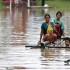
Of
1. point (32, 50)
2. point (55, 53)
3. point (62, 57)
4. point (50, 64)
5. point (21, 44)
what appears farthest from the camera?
point (21, 44)

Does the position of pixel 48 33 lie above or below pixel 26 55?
above

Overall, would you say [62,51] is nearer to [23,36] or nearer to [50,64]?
[50,64]

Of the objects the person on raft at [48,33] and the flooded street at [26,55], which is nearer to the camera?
the flooded street at [26,55]

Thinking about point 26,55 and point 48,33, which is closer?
point 26,55

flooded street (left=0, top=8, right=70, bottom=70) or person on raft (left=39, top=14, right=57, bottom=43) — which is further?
person on raft (left=39, top=14, right=57, bottom=43)

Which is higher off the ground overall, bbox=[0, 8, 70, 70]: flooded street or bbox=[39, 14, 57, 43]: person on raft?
bbox=[39, 14, 57, 43]: person on raft

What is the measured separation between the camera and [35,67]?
1055 centimetres

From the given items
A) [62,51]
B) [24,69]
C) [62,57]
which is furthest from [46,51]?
[24,69]

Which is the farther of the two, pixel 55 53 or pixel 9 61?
pixel 55 53

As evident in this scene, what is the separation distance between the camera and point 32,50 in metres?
13.9

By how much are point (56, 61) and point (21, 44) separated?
3.78 m

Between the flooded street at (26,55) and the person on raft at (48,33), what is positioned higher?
the person on raft at (48,33)

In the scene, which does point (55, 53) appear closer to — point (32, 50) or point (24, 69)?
point (32, 50)

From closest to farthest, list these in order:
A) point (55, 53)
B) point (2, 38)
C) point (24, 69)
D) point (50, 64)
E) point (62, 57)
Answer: point (24, 69)
point (50, 64)
point (62, 57)
point (55, 53)
point (2, 38)
